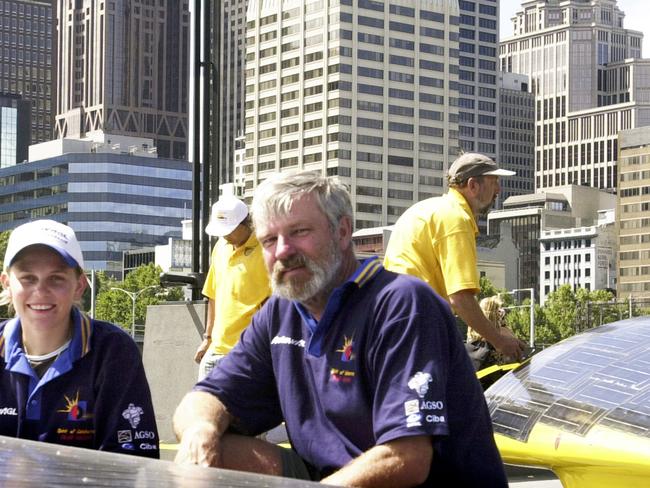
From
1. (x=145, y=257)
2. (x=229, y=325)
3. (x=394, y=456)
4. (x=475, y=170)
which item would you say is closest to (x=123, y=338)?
(x=394, y=456)

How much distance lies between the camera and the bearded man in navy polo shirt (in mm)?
3254

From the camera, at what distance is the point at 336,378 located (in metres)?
3.46

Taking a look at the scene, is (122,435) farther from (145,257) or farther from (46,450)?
(145,257)

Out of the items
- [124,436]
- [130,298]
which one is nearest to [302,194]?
[124,436]

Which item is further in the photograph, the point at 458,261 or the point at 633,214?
the point at 633,214

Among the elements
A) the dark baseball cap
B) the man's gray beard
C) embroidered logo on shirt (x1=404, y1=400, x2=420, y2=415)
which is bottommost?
embroidered logo on shirt (x1=404, y1=400, x2=420, y2=415)

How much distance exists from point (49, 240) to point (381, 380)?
1.02 metres

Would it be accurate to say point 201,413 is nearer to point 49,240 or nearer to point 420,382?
point 49,240

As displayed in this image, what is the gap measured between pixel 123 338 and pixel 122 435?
274 mm

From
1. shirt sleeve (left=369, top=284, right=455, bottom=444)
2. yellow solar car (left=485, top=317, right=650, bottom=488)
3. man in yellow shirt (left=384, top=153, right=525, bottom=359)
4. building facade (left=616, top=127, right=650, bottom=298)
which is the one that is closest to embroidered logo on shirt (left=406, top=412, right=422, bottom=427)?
shirt sleeve (left=369, top=284, right=455, bottom=444)

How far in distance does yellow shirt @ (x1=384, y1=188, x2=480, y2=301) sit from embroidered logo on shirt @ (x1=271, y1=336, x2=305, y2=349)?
251 centimetres

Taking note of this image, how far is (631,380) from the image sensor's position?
15.3 ft

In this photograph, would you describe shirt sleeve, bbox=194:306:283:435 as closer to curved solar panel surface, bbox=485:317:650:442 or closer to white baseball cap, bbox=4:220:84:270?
white baseball cap, bbox=4:220:84:270

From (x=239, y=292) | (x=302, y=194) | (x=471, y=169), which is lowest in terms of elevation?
(x=239, y=292)
